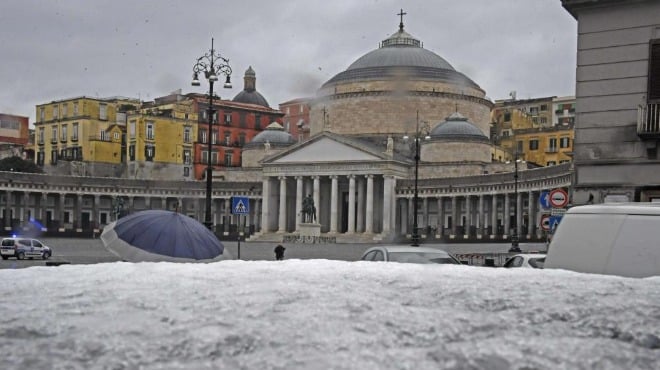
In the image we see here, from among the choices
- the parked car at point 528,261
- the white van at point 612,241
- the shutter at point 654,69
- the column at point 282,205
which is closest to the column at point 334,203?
the column at point 282,205

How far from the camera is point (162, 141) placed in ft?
364

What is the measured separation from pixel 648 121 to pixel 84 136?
329ft

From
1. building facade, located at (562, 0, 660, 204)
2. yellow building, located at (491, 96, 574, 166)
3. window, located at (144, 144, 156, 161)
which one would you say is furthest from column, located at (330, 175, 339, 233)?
building facade, located at (562, 0, 660, 204)

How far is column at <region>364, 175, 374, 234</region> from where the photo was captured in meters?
97.0

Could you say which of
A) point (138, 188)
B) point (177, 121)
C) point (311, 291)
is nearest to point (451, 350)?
point (311, 291)

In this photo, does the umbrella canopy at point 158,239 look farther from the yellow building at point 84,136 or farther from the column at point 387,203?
the yellow building at point 84,136

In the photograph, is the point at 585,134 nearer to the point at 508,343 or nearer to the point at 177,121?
the point at 508,343

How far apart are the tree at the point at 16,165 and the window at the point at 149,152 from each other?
14465 millimetres

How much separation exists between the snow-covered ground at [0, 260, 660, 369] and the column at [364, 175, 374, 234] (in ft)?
295

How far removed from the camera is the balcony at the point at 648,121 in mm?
15954

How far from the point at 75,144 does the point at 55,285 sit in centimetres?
10992

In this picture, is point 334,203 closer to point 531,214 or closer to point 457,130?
point 457,130

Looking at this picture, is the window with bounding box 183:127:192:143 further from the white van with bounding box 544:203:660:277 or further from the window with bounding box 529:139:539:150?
the white van with bounding box 544:203:660:277

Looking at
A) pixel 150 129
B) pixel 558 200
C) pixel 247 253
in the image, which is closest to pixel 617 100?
pixel 558 200
